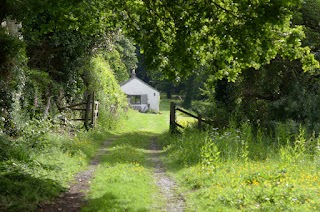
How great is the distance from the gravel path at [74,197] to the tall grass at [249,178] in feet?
8.09

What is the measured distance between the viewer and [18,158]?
10695 millimetres

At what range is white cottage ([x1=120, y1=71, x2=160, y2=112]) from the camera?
6111cm

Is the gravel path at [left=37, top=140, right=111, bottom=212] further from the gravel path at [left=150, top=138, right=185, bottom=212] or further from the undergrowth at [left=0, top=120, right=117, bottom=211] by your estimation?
the gravel path at [left=150, top=138, right=185, bottom=212]

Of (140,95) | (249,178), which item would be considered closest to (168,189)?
(249,178)

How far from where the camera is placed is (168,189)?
396 inches

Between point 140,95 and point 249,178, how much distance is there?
173 feet

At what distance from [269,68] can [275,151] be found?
19.9 feet

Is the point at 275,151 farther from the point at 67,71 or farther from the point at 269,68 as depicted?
the point at 67,71

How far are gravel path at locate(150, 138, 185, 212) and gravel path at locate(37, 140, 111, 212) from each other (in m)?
1.90

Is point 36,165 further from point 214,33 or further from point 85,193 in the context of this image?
point 214,33

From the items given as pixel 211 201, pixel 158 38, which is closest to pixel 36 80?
pixel 158 38

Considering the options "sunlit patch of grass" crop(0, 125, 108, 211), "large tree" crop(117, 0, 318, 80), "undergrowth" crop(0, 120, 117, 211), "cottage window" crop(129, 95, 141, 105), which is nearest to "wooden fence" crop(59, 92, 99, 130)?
"undergrowth" crop(0, 120, 117, 211)

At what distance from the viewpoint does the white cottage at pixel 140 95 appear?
61.1 meters

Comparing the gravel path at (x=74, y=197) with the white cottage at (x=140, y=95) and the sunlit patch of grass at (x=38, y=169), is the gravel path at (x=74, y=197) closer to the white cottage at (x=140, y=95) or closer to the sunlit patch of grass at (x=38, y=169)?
the sunlit patch of grass at (x=38, y=169)
